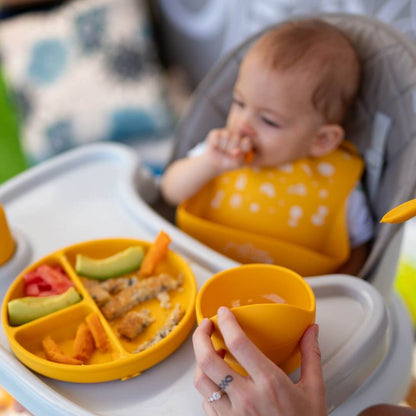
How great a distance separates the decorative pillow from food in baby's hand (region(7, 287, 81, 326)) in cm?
122

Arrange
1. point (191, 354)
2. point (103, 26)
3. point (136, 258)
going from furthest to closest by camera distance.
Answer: point (103, 26)
point (136, 258)
point (191, 354)

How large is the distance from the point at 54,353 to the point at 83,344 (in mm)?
36

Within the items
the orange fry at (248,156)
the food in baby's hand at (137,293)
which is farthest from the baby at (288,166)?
the food in baby's hand at (137,293)

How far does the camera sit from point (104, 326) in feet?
2.19

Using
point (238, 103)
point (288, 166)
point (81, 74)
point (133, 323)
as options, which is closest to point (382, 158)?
point (288, 166)

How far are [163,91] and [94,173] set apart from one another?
100 cm

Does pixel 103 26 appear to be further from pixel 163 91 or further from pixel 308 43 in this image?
pixel 308 43

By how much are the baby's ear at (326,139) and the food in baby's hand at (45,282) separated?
517 millimetres

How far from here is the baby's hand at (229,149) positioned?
0.92 meters

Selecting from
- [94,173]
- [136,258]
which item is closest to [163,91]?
[94,173]

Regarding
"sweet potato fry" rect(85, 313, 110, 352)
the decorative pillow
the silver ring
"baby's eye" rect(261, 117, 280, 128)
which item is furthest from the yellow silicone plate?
the decorative pillow

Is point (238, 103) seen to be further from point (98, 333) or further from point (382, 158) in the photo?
point (98, 333)

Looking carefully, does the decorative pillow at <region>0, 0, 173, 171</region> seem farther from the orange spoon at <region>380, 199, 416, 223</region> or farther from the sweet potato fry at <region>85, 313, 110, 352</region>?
the orange spoon at <region>380, 199, 416, 223</region>

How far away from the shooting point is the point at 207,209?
1040mm
